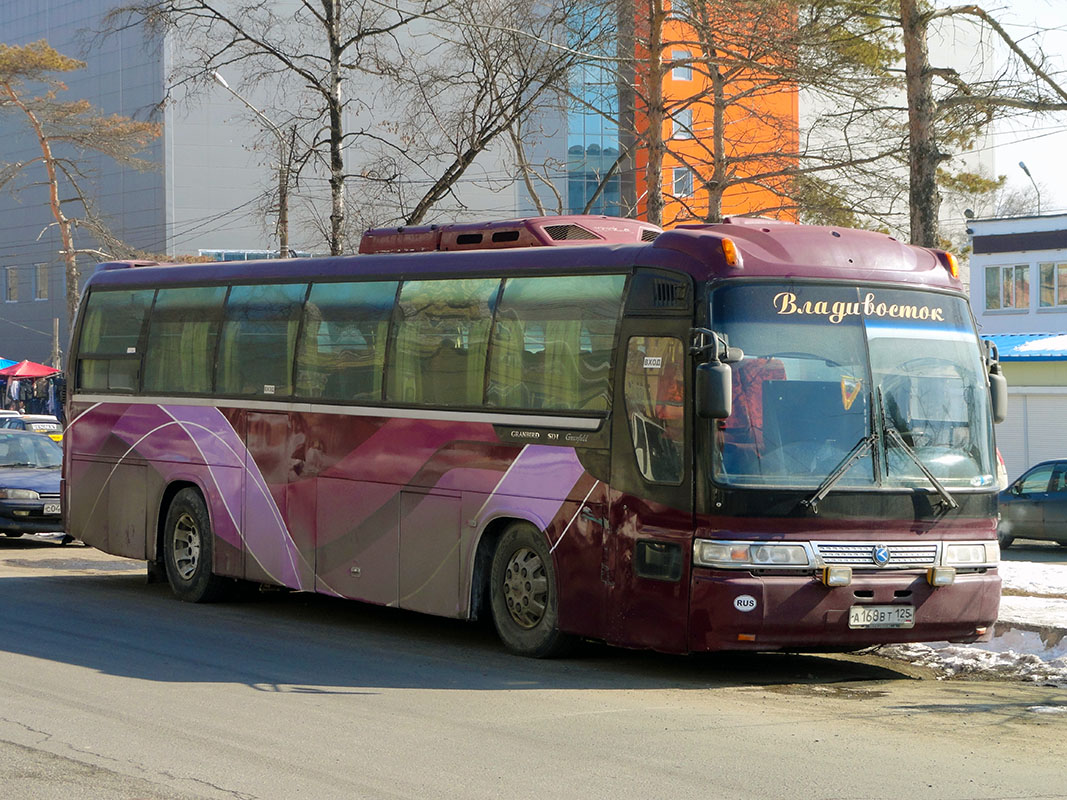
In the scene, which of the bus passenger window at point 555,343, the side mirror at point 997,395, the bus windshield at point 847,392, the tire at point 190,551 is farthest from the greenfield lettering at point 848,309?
the tire at point 190,551

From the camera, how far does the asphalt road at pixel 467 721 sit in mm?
7195

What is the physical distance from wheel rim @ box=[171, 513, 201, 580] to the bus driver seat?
673 centimetres

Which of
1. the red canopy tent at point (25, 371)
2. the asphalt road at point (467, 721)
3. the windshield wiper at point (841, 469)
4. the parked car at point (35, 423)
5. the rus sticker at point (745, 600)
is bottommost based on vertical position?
the asphalt road at point (467, 721)

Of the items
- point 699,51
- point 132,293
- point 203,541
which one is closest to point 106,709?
point 203,541

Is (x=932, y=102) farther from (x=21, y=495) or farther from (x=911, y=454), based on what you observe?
(x=21, y=495)

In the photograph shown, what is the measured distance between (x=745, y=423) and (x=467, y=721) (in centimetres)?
278

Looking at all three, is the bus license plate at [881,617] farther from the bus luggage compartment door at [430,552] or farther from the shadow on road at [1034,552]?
the shadow on road at [1034,552]

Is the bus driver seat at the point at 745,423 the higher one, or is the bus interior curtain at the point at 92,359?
the bus interior curtain at the point at 92,359

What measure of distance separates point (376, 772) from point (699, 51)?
59.3 feet

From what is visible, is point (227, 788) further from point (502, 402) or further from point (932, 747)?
point (502, 402)

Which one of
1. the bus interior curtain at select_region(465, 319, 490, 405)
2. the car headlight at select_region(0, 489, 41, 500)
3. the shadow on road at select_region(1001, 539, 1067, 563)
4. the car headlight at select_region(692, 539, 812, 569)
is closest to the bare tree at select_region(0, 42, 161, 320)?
the car headlight at select_region(0, 489, 41, 500)

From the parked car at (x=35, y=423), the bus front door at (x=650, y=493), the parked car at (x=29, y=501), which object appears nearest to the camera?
the bus front door at (x=650, y=493)

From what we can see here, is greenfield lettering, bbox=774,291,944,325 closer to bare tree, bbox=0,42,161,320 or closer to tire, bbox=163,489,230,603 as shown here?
tire, bbox=163,489,230,603

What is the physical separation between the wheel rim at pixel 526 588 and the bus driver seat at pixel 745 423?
6.42 feet
